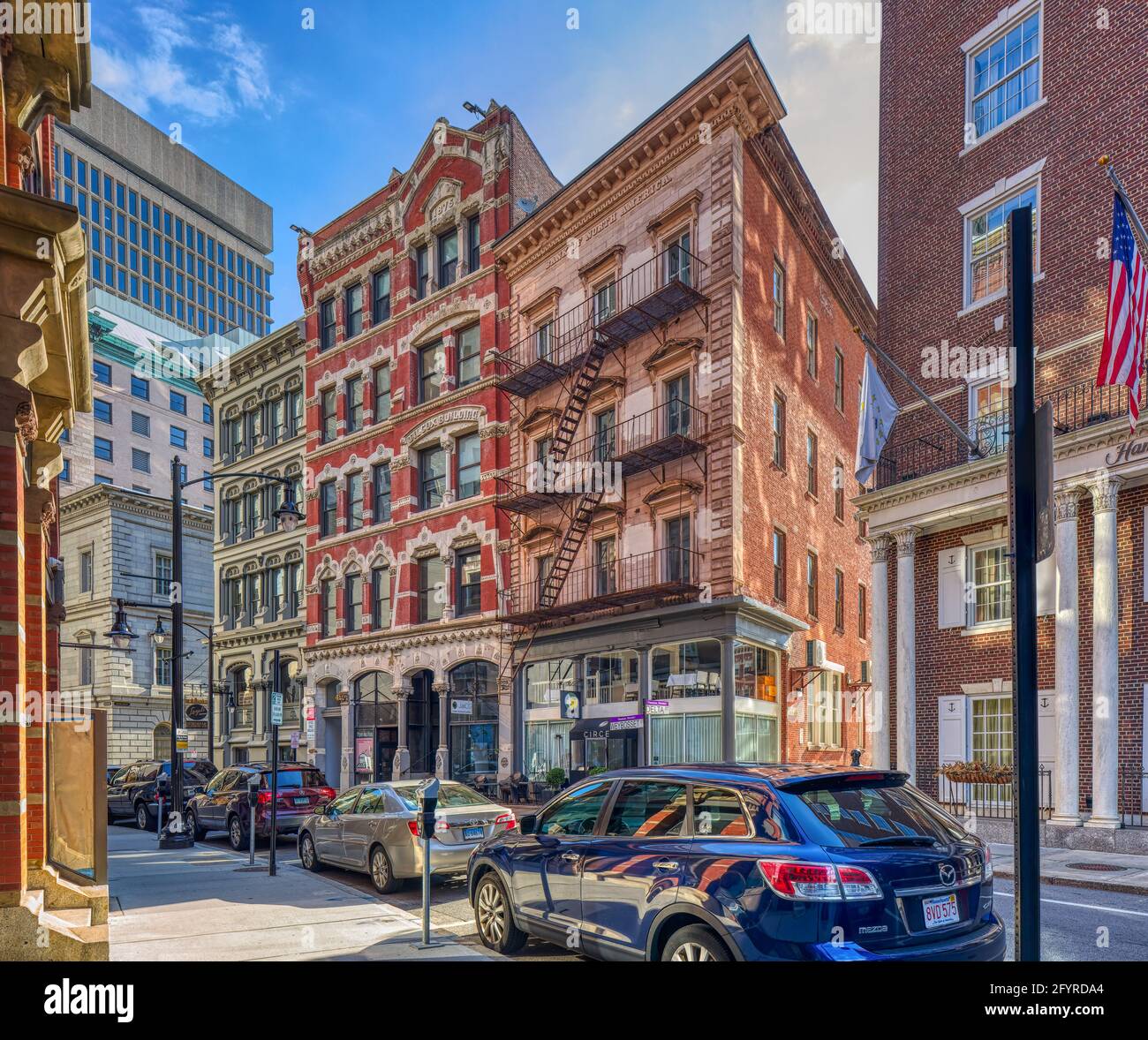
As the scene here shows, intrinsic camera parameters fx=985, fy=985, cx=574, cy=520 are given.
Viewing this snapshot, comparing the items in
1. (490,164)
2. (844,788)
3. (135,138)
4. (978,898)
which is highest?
(135,138)

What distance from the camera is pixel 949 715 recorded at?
21.1 metres

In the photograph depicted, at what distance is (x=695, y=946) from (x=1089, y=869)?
10.8 meters

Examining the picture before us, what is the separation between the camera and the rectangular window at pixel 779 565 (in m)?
26.6

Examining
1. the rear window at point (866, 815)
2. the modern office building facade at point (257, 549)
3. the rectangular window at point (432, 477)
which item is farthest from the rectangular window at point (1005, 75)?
the modern office building facade at point (257, 549)

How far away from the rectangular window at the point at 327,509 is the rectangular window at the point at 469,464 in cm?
772

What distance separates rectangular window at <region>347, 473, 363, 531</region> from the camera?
121 ft

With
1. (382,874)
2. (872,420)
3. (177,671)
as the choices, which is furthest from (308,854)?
(872,420)

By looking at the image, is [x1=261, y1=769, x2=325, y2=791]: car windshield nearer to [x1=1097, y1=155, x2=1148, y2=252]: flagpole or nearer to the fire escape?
the fire escape

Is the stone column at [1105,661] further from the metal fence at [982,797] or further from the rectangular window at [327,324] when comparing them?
the rectangular window at [327,324]

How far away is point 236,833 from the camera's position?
19188 millimetres

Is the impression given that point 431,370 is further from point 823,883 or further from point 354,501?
point 823,883
